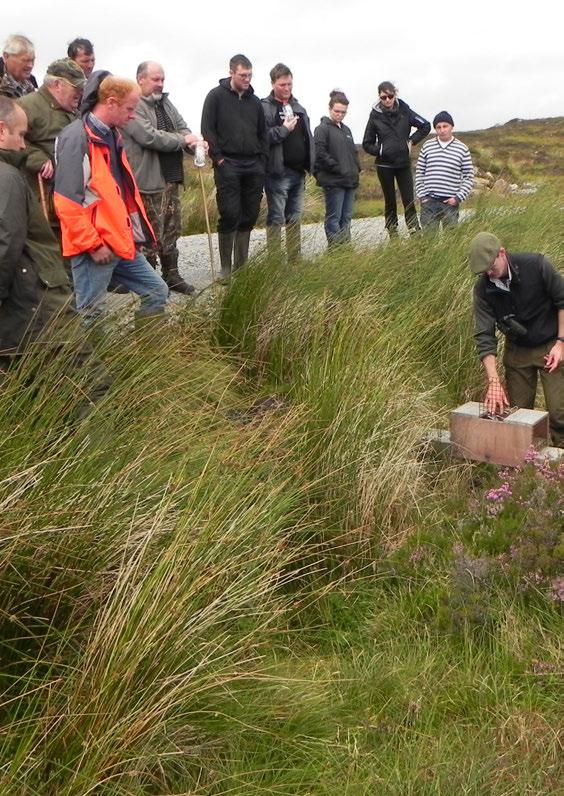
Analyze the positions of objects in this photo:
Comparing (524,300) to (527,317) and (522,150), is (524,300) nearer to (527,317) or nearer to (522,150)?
(527,317)

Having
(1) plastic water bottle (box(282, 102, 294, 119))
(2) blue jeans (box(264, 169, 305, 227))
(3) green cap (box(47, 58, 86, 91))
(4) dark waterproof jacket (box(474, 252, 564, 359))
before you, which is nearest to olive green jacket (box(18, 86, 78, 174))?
(3) green cap (box(47, 58, 86, 91))

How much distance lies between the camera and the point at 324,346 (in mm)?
5965

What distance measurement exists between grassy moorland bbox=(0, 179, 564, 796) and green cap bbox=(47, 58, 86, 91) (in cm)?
152

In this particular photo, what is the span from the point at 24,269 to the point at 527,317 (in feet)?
10.7

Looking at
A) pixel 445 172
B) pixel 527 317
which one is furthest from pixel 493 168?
pixel 527 317

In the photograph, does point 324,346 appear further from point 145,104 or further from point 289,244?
point 145,104

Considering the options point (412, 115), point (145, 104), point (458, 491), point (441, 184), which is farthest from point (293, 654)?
point (412, 115)

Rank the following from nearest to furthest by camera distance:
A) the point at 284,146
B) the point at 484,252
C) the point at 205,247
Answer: the point at 484,252 < the point at 284,146 < the point at 205,247

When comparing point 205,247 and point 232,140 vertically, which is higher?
point 232,140

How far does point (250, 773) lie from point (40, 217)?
258 cm

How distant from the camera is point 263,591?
3.14 m

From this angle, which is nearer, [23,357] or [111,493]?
[111,493]

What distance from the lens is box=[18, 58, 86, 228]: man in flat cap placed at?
566 cm

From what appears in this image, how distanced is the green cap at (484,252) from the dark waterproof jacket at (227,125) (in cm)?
281
